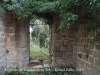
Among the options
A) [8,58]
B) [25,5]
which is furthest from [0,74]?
[25,5]

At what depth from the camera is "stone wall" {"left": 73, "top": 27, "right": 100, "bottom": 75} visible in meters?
2.56

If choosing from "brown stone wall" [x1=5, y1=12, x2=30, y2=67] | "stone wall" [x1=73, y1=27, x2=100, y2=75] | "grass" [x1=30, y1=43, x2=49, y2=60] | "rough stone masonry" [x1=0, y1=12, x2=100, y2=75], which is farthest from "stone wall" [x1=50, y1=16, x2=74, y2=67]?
"grass" [x1=30, y1=43, x2=49, y2=60]

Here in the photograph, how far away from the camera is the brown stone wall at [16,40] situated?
3947 mm

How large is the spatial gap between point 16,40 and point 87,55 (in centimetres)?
209

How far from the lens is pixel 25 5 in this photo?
326cm

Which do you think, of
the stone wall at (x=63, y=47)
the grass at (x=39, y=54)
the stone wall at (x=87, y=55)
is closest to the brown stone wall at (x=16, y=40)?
the stone wall at (x=63, y=47)

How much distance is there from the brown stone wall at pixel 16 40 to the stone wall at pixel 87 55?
1.55m

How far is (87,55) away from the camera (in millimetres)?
2975

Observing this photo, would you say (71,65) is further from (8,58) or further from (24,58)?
(8,58)

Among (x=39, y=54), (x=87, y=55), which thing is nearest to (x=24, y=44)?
(x=87, y=55)

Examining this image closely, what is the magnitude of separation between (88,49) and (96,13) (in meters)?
0.82

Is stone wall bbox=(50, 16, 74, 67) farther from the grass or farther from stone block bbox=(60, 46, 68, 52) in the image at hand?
the grass

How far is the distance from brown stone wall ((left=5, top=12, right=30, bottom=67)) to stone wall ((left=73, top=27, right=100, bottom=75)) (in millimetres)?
1550

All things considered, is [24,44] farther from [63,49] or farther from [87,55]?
[87,55]
